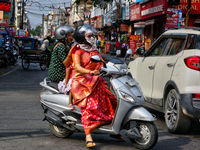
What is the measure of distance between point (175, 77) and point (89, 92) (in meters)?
1.68

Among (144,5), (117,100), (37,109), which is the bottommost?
(37,109)

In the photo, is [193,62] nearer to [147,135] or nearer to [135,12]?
[147,135]

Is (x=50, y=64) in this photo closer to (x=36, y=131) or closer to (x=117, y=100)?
(x=36, y=131)

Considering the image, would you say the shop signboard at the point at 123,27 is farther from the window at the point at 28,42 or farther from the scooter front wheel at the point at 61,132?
the scooter front wheel at the point at 61,132

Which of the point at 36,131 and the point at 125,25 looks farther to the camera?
the point at 125,25

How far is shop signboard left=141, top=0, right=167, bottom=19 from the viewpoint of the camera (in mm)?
24141

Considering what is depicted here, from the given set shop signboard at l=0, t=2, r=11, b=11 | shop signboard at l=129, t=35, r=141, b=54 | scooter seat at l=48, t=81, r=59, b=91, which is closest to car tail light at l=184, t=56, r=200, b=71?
scooter seat at l=48, t=81, r=59, b=91

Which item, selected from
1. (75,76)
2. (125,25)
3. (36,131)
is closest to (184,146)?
(75,76)

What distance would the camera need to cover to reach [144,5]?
2948 cm

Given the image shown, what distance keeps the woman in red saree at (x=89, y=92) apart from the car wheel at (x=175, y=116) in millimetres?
1240

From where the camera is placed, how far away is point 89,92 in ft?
15.0

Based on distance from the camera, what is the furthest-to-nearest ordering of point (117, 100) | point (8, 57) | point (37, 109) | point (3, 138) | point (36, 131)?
point (8, 57) < point (37, 109) < point (36, 131) < point (3, 138) < point (117, 100)

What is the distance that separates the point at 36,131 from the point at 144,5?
2526 cm

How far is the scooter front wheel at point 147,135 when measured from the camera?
423 centimetres
